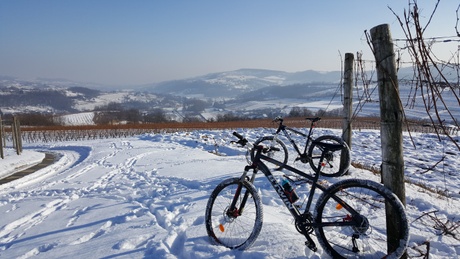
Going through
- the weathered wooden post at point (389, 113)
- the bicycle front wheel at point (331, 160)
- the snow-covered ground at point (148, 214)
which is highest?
the weathered wooden post at point (389, 113)

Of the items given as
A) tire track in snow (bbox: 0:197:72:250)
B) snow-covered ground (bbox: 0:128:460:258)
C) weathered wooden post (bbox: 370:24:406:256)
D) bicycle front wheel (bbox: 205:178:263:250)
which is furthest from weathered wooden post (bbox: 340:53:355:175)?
tire track in snow (bbox: 0:197:72:250)

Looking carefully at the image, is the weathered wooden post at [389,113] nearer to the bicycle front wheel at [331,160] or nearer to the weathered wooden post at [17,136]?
the bicycle front wheel at [331,160]

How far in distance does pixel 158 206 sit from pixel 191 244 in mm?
1883

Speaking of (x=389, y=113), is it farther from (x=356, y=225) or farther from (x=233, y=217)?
(x=233, y=217)

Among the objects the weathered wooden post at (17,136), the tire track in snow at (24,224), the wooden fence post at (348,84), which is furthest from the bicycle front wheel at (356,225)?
the weathered wooden post at (17,136)

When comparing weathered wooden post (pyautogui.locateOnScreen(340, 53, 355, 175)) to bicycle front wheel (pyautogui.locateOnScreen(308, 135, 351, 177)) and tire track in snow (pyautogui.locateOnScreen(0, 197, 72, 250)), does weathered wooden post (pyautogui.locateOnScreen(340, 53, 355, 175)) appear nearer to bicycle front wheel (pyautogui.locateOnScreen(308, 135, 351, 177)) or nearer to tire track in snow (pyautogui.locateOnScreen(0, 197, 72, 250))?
bicycle front wheel (pyautogui.locateOnScreen(308, 135, 351, 177))

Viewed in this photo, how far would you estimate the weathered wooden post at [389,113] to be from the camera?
8.33ft

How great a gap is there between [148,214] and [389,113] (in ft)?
12.4

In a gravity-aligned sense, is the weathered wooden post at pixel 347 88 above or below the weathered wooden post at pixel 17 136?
above

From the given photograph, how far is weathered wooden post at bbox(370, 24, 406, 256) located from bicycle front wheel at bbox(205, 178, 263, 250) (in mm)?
1336

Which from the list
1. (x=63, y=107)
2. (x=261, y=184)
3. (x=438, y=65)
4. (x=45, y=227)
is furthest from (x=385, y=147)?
(x=63, y=107)

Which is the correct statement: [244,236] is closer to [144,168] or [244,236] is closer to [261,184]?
[261,184]

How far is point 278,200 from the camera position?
16.5ft

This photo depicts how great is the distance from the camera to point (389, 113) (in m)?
2.58
